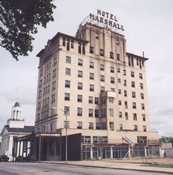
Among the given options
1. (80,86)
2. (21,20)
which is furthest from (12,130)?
(21,20)

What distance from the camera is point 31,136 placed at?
65.5 metres

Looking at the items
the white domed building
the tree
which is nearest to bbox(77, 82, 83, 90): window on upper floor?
the white domed building

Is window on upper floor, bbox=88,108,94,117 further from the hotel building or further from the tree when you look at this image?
the tree

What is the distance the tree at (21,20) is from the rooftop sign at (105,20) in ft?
232

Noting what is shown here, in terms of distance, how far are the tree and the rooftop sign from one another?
232 feet

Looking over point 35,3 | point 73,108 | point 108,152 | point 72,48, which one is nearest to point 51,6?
point 35,3

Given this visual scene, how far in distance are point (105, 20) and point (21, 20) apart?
246ft

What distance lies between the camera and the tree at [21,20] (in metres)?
12.8

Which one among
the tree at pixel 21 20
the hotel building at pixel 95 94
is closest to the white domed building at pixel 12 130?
the hotel building at pixel 95 94

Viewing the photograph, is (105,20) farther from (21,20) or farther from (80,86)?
(21,20)

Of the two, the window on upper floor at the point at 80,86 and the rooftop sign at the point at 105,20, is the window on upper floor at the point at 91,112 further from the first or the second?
the rooftop sign at the point at 105,20

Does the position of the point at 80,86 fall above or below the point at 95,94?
above

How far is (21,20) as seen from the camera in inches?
527

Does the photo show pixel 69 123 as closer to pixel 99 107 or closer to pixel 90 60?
pixel 99 107
